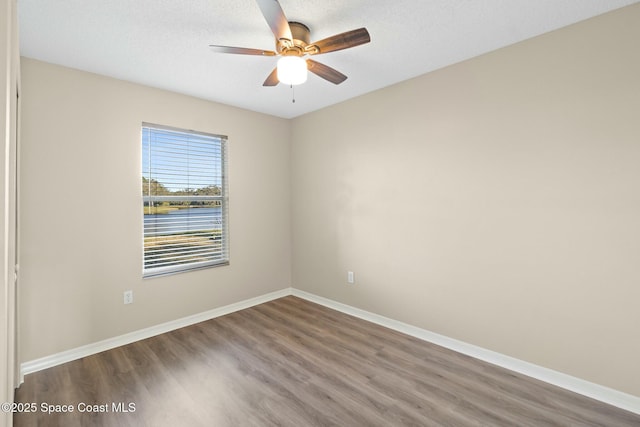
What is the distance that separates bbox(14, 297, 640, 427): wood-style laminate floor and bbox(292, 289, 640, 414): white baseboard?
6 centimetres

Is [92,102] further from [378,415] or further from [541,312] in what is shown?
[541,312]

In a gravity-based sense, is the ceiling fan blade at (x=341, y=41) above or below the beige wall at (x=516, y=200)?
above

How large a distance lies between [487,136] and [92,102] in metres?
3.40

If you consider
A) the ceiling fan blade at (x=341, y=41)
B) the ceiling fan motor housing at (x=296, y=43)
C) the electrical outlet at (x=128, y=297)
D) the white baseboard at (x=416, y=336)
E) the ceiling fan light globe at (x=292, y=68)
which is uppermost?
the ceiling fan motor housing at (x=296, y=43)

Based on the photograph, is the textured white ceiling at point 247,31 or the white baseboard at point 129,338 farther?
the white baseboard at point 129,338

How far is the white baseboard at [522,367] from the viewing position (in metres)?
1.94

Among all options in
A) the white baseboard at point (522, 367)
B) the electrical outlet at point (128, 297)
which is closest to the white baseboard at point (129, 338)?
Result: the electrical outlet at point (128, 297)

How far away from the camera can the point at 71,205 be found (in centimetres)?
255

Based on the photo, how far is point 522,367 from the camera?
231 cm

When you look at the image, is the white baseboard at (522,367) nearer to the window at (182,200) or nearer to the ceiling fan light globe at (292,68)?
the window at (182,200)

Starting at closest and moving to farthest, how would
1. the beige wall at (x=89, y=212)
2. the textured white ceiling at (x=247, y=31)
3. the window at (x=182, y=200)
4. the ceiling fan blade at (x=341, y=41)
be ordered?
the ceiling fan blade at (x=341, y=41) < the textured white ceiling at (x=247, y=31) < the beige wall at (x=89, y=212) < the window at (x=182, y=200)

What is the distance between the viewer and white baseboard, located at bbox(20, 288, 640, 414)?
1.99 metres

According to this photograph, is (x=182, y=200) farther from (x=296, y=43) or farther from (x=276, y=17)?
(x=276, y=17)

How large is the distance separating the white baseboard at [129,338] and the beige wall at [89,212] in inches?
2.0
